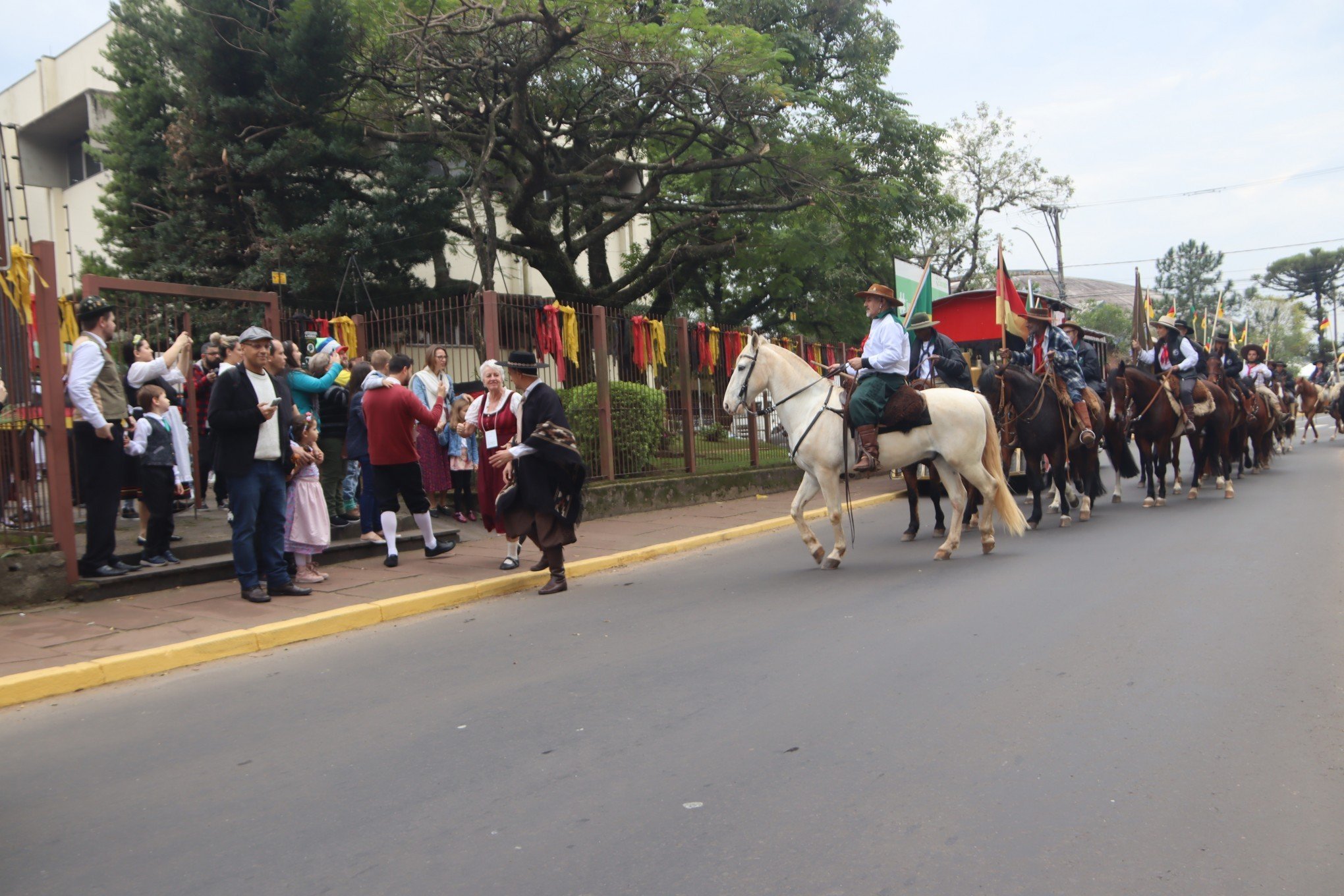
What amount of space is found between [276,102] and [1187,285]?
9991 cm

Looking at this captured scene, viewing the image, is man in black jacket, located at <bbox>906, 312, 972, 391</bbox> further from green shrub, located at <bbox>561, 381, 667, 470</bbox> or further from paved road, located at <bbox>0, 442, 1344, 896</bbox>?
paved road, located at <bbox>0, 442, 1344, 896</bbox>

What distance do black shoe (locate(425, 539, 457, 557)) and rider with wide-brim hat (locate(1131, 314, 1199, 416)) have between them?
9649mm

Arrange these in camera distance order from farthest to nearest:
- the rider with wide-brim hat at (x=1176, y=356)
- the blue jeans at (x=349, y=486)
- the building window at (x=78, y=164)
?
the building window at (x=78, y=164), the rider with wide-brim hat at (x=1176, y=356), the blue jeans at (x=349, y=486)

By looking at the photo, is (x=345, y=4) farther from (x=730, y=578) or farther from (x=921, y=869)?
(x=921, y=869)

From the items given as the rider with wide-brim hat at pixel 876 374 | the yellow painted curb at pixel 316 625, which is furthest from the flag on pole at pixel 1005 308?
the yellow painted curb at pixel 316 625

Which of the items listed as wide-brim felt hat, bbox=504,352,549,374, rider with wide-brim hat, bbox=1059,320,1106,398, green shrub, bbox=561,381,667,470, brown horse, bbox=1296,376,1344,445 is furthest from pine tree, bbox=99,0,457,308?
brown horse, bbox=1296,376,1344,445

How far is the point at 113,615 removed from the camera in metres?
7.53

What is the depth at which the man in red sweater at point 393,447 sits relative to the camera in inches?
369

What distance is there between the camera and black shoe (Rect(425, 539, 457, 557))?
10289 mm

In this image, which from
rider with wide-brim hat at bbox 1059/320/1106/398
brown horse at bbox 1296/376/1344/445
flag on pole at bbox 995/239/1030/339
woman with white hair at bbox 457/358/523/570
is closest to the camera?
woman with white hair at bbox 457/358/523/570

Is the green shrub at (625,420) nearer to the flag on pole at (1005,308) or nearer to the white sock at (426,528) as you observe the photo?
the white sock at (426,528)

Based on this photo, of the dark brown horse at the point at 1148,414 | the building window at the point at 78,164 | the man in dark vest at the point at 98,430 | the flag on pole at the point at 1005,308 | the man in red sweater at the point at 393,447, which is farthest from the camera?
the building window at the point at 78,164

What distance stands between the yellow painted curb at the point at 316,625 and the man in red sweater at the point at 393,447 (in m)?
1.87

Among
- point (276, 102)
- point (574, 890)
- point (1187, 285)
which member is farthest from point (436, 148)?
point (1187, 285)
